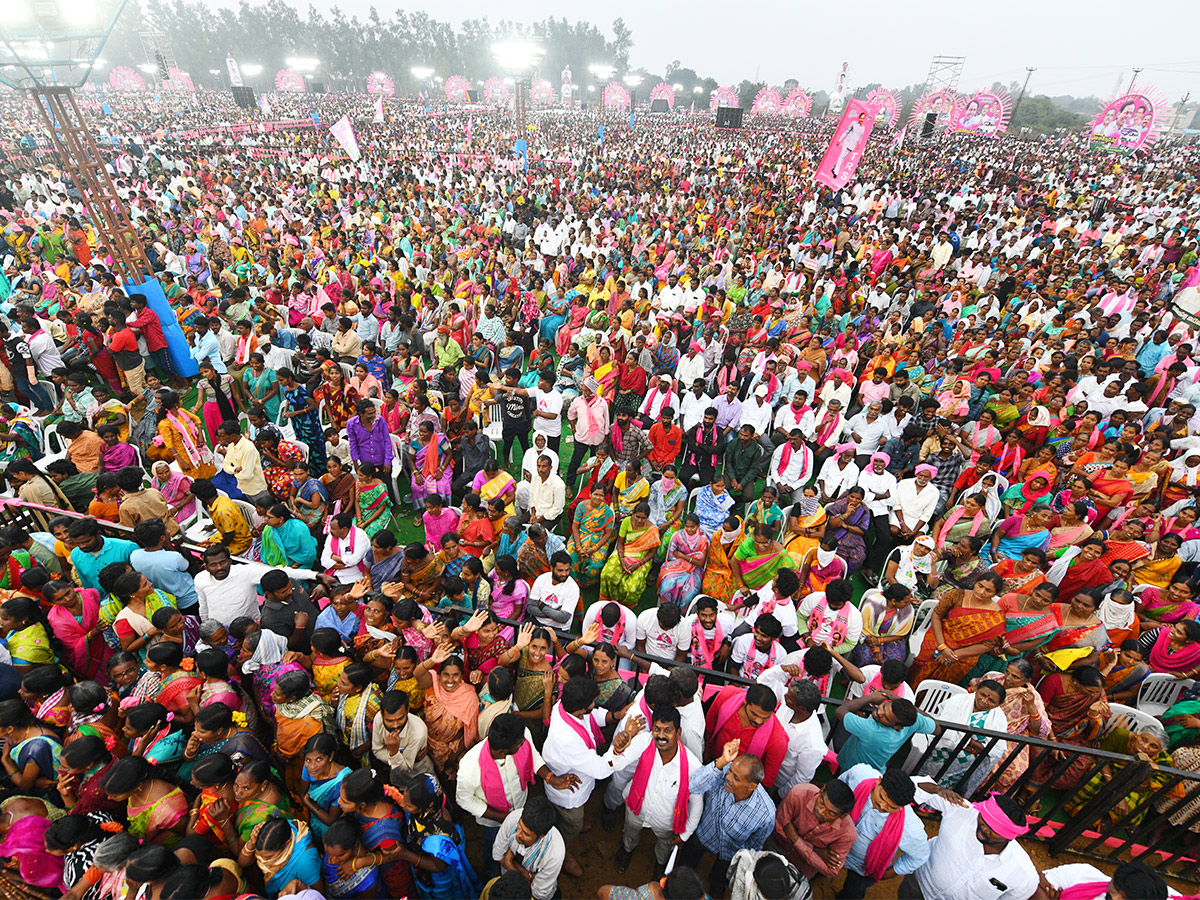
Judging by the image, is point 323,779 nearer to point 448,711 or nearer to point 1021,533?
point 448,711

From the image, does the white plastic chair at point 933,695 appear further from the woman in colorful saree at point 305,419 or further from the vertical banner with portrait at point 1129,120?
the vertical banner with portrait at point 1129,120

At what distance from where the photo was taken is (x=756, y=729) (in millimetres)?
2973

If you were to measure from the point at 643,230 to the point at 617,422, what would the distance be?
9.76 meters

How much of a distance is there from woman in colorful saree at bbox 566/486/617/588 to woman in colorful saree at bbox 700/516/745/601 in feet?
3.02

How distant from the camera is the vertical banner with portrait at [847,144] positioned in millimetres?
11297

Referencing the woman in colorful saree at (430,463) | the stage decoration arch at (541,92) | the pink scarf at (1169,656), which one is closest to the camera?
the pink scarf at (1169,656)

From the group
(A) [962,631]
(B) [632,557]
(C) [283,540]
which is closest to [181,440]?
(C) [283,540]

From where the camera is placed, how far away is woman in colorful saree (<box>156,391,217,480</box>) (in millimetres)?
4969

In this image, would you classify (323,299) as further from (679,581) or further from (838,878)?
(838,878)

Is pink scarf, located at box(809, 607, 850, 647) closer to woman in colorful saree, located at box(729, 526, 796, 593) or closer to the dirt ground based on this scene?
woman in colorful saree, located at box(729, 526, 796, 593)

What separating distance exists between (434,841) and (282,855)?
0.61 metres

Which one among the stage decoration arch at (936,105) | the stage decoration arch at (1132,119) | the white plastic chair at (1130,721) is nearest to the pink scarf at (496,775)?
the white plastic chair at (1130,721)

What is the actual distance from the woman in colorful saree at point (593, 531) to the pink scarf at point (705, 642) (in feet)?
4.52

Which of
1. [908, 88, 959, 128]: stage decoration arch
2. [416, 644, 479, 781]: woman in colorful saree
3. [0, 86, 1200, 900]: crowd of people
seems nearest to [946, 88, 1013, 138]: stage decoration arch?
[908, 88, 959, 128]: stage decoration arch
